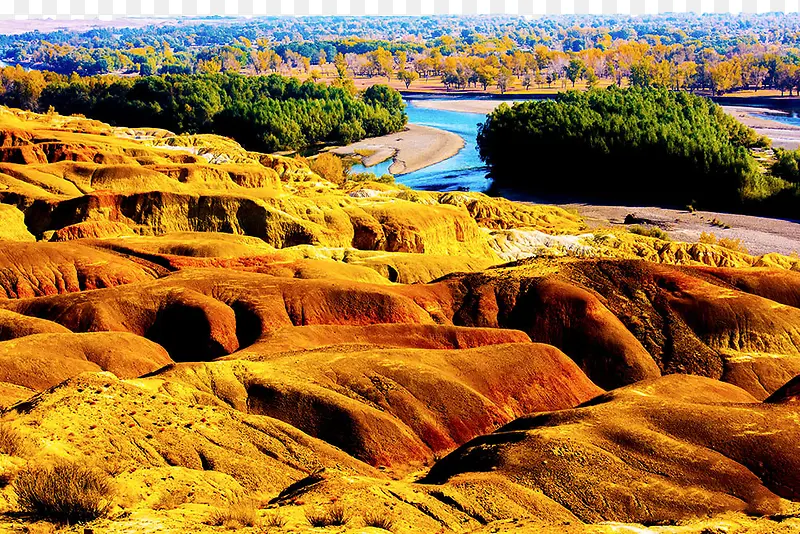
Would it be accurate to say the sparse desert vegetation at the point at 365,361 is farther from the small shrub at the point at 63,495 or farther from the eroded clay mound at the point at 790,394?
the eroded clay mound at the point at 790,394

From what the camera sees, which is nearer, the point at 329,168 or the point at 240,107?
the point at 329,168

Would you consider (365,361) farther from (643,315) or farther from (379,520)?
(643,315)

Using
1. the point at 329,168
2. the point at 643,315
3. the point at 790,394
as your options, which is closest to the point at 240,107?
the point at 329,168

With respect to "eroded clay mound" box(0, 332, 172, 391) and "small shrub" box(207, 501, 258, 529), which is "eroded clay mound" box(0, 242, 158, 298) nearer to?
"eroded clay mound" box(0, 332, 172, 391)

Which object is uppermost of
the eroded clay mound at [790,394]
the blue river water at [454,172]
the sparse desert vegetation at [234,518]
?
the sparse desert vegetation at [234,518]

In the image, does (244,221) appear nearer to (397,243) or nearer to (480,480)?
(397,243)

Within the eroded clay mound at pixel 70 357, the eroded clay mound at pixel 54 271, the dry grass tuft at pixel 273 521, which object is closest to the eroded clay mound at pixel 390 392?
the eroded clay mound at pixel 70 357

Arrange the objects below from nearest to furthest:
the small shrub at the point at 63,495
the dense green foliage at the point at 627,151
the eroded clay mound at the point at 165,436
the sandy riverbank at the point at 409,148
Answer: the small shrub at the point at 63,495, the eroded clay mound at the point at 165,436, the dense green foliage at the point at 627,151, the sandy riverbank at the point at 409,148

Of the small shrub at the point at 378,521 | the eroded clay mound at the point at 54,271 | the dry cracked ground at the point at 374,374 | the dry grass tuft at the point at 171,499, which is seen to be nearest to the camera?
the small shrub at the point at 378,521

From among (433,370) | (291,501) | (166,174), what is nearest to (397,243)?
(166,174)
